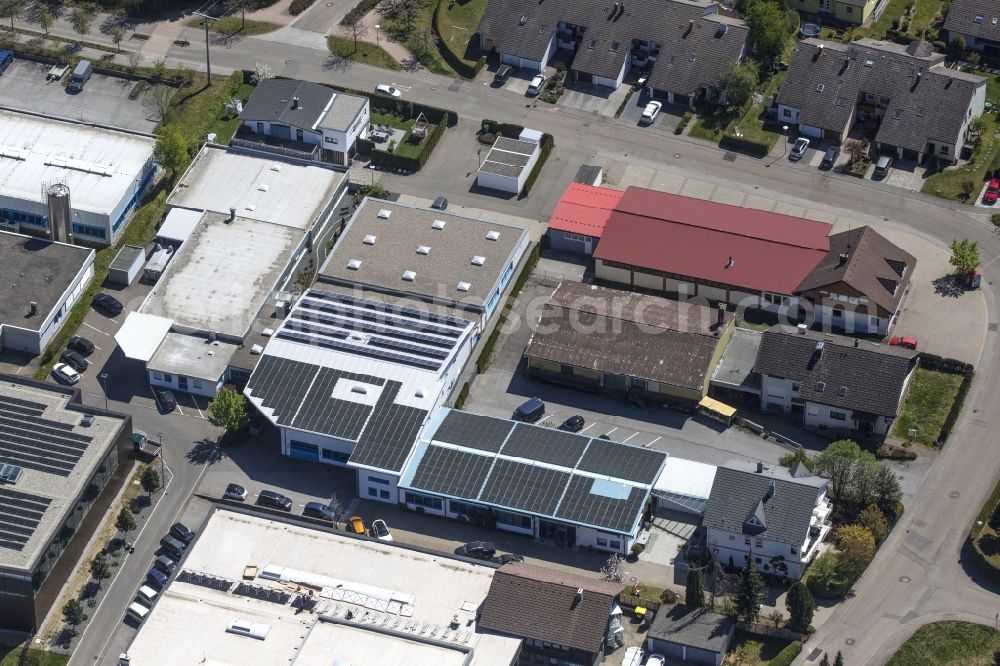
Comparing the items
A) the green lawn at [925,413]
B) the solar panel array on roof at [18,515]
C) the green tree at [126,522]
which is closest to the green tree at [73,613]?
the solar panel array on roof at [18,515]

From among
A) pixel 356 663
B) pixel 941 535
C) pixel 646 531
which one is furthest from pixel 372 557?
pixel 941 535

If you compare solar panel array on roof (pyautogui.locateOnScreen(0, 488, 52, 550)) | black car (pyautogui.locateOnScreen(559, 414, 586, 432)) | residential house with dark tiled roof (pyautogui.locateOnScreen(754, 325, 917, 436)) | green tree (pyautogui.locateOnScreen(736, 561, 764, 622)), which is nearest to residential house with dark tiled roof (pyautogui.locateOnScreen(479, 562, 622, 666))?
green tree (pyautogui.locateOnScreen(736, 561, 764, 622))

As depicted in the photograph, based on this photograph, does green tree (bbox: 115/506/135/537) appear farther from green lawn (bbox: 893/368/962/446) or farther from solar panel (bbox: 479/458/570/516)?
green lawn (bbox: 893/368/962/446)

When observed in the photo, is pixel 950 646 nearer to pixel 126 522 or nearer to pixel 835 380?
pixel 835 380

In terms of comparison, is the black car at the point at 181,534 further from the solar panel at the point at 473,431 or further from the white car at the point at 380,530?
the solar panel at the point at 473,431

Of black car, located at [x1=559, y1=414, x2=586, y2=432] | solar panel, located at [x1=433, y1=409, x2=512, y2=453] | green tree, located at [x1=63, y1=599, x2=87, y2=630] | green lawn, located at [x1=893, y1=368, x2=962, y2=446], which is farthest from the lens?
black car, located at [x1=559, y1=414, x2=586, y2=432]

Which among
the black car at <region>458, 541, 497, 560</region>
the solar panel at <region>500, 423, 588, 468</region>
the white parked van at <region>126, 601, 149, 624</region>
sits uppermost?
the solar panel at <region>500, 423, 588, 468</region>
